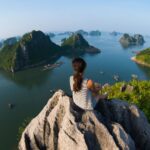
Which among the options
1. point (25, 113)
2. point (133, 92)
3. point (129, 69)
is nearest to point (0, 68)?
point (129, 69)

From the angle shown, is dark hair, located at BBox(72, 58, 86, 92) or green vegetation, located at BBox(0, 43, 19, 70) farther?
green vegetation, located at BBox(0, 43, 19, 70)

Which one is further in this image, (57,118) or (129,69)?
(129,69)

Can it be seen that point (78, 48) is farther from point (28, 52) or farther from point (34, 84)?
point (34, 84)

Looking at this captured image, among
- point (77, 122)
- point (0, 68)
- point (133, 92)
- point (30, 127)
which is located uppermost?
point (77, 122)

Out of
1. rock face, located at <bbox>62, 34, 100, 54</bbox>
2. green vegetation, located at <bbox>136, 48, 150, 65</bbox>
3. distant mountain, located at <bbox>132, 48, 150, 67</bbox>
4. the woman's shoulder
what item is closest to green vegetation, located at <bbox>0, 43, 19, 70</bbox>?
rock face, located at <bbox>62, 34, 100, 54</bbox>

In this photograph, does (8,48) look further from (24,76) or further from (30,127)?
(30,127)

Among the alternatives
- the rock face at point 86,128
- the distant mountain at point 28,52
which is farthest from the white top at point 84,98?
the distant mountain at point 28,52

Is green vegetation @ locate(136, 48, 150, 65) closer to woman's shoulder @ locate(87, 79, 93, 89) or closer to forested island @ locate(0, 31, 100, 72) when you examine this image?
forested island @ locate(0, 31, 100, 72)
